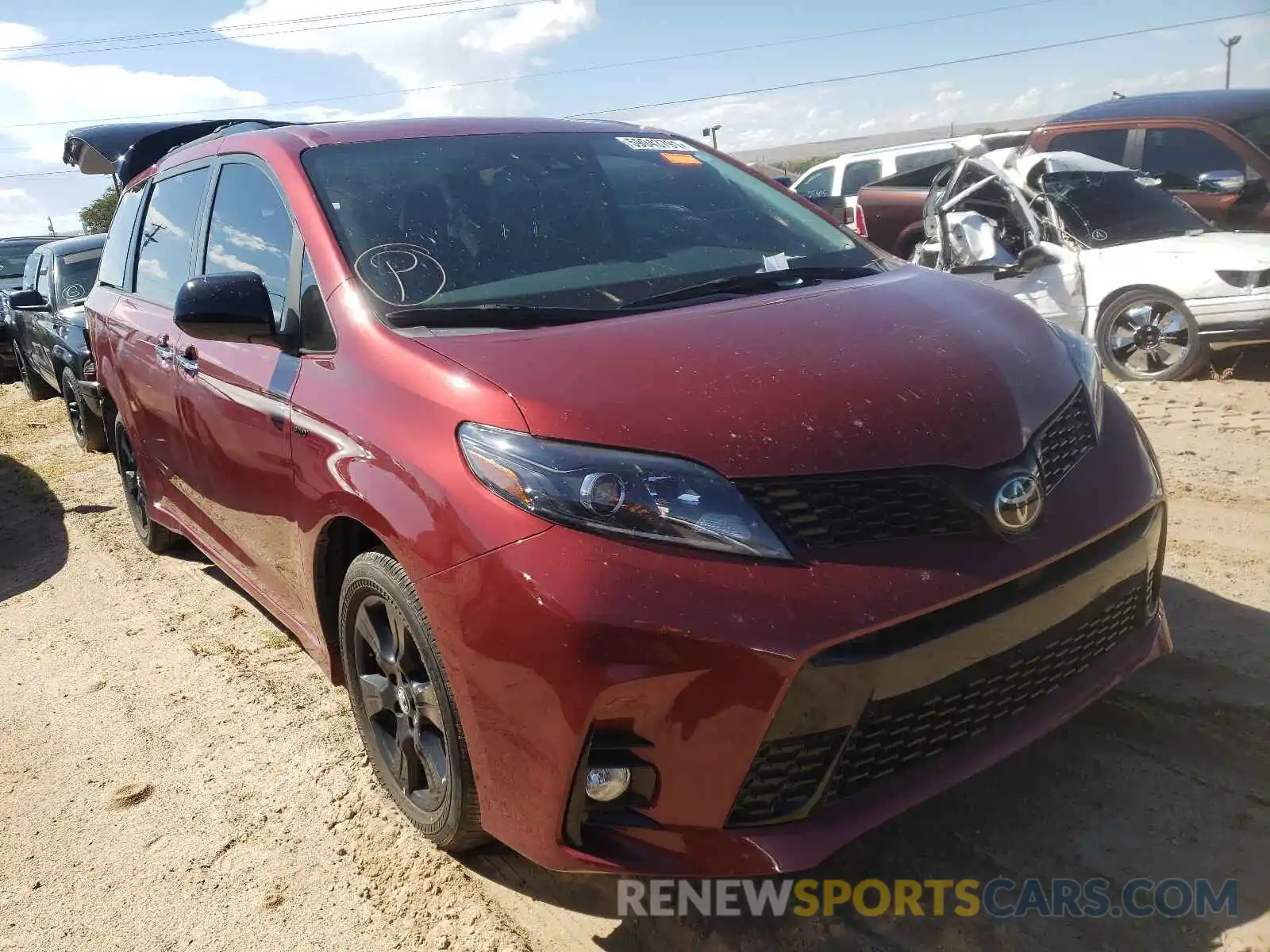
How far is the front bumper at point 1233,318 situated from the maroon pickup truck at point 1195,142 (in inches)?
53.0

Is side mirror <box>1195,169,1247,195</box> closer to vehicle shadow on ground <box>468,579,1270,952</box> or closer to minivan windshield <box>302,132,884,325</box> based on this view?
minivan windshield <box>302,132,884,325</box>

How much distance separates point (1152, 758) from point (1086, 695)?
536 mm

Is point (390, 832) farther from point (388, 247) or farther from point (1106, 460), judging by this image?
point (1106, 460)

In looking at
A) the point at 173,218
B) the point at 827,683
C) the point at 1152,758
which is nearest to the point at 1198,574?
the point at 1152,758

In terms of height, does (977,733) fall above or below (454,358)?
below

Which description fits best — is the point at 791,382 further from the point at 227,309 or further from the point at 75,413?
the point at 75,413

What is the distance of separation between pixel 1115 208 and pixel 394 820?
6930 millimetres

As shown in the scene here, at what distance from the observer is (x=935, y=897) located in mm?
2242

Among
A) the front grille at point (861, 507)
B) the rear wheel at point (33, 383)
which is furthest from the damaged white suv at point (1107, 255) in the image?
the rear wheel at point (33, 383)

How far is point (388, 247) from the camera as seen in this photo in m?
2.69

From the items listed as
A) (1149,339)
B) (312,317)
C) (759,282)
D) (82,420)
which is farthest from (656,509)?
(82,420)

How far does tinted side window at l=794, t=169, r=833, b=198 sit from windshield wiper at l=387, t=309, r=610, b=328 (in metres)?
11.5

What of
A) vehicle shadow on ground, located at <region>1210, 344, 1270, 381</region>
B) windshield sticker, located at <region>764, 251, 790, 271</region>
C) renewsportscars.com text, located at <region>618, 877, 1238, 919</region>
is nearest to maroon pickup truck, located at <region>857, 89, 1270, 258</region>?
vehicle shadow on ground, located at <region>1210, 344, 1270, 381</region>

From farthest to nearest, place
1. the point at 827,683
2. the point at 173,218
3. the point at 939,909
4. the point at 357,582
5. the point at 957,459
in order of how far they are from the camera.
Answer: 1. the point at 173,218
2. the point at 357,582
3. the point at 939,909
4. the point at 957,459
5. the point at 827,683
